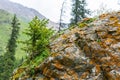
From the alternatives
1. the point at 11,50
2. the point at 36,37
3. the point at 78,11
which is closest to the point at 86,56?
the point at 36,37

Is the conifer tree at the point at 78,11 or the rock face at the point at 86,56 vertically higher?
the conifer tree at the point at 78,11

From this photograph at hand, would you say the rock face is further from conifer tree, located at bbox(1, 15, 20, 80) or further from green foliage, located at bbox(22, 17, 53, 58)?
conifer tree, located at bbox(1, 15, 20, 80)

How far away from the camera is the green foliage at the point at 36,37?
2082cm

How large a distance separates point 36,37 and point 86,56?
4.43m

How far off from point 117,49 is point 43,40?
550cm

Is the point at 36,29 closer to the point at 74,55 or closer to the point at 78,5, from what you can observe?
the point at 74,55

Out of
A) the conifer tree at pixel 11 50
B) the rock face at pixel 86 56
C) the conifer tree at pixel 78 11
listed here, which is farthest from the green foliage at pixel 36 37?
the conifer tree at pixel 11 50

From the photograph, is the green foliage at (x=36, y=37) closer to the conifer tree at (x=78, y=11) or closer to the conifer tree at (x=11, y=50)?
the conifer tree at (x=78, y=11)

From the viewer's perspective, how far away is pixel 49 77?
18.6 metres

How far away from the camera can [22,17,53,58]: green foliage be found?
20.8 metres

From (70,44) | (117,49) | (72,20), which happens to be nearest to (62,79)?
(70,44)

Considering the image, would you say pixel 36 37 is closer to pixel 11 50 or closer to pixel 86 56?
pixel 86 56

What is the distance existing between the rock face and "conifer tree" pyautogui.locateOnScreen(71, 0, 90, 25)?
1140 inches

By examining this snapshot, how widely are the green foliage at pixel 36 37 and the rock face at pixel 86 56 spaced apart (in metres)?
0.82
